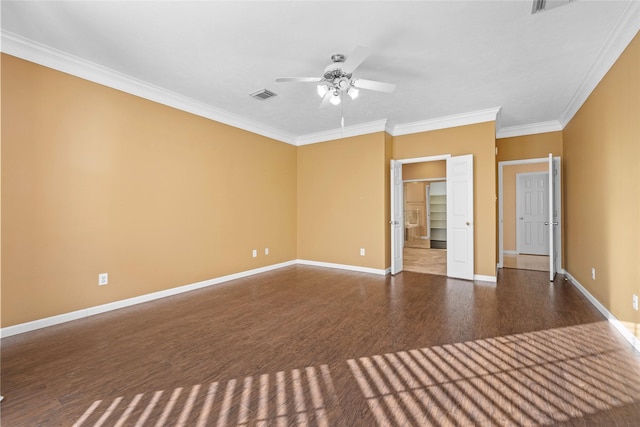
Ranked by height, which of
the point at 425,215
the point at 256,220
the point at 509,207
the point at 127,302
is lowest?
the point at 127,302

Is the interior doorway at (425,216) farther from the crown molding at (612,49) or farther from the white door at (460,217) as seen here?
the crown molding at (612,49)

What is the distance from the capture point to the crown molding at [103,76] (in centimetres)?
267

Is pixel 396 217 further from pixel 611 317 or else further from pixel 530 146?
pixel 611 317

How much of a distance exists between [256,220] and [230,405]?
3.73 metres

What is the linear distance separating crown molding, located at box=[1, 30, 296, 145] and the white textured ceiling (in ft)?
0.04

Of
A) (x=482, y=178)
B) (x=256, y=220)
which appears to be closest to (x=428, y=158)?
(x=482, y=178)

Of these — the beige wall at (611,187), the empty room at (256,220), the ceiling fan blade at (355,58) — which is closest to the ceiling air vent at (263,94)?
the empty room at (256,220)

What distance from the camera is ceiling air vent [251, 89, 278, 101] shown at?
3764mm

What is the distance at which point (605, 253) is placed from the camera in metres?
3.09

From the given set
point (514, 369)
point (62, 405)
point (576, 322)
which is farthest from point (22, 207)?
point (576, 322)

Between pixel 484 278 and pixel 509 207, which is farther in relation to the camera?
pixel 509 207

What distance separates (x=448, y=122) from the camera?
4840 mm

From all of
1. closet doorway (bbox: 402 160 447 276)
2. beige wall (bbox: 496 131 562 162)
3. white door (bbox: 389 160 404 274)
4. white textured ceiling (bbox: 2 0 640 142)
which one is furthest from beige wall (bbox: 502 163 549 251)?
white door (bbox: 389 160 404 274)

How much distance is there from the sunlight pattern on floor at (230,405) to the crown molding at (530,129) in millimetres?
5587
